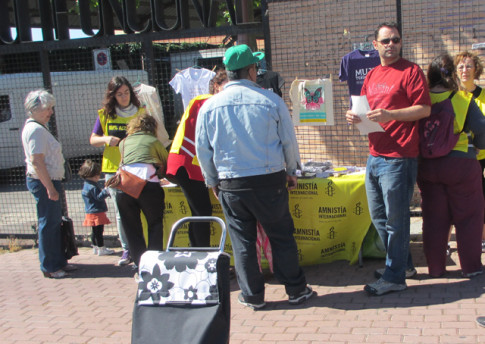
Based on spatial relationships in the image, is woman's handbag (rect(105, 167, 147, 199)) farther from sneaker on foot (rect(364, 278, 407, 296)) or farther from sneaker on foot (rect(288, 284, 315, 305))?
sneaker on foot (rect(364, 278, 407, 296))

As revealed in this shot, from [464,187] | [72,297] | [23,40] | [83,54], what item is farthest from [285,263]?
[83,54]

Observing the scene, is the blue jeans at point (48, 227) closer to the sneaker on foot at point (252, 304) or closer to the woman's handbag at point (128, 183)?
the woman's handbag at point (128, 183)

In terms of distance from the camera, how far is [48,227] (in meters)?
5.78

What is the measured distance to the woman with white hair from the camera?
552 centimetres

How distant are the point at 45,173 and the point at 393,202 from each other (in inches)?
136

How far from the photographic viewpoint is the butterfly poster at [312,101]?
6.21 meters

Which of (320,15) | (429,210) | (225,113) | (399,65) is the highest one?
(320,15)

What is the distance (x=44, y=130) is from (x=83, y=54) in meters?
10.6

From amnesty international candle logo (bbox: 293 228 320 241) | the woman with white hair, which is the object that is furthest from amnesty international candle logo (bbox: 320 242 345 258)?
the woman with white hair

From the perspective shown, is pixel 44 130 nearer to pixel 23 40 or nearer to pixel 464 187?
pixel 23 40

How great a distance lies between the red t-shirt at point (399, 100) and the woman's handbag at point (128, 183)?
2164 mm

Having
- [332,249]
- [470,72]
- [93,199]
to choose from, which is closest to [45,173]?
[93,199]

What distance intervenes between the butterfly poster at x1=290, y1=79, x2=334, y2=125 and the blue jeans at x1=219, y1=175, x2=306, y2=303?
6.88 feet

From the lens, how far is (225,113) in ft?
13.8
